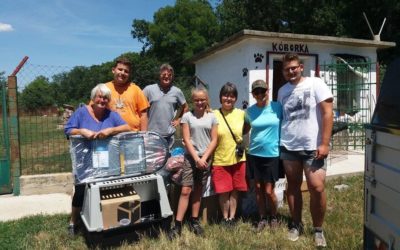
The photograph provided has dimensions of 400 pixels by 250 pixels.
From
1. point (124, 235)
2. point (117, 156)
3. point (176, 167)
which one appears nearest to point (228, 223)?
point (176, 167)

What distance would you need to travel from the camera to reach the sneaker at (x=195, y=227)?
4287mm

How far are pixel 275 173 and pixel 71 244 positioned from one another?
241 cm

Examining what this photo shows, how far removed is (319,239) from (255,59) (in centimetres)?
684

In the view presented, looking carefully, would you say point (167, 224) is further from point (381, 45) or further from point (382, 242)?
point (381, 45)

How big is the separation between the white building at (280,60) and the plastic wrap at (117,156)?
6190 mm

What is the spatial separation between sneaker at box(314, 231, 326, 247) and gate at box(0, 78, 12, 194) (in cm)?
503

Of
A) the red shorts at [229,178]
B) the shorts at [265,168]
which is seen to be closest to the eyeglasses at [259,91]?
the shorts at [265,168]

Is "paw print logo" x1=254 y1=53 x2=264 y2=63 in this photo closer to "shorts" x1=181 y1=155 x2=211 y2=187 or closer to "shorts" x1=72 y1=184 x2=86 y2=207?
"shorts" x1=181 y1=155 x2=211 y2=187

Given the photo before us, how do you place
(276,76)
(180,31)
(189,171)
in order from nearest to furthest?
(189,171) → (276,76) → (180,31)

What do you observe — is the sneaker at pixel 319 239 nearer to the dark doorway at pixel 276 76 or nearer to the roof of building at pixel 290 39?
the roof of building at pixel 290 39

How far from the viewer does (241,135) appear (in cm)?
441

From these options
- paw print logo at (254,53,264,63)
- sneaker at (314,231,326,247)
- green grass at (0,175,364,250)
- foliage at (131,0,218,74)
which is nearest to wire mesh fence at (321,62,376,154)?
paw print logo at (254,53,264,63)

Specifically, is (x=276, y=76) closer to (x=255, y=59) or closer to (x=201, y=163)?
(x=255, y=59)

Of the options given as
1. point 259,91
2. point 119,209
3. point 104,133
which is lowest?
point 119,209
